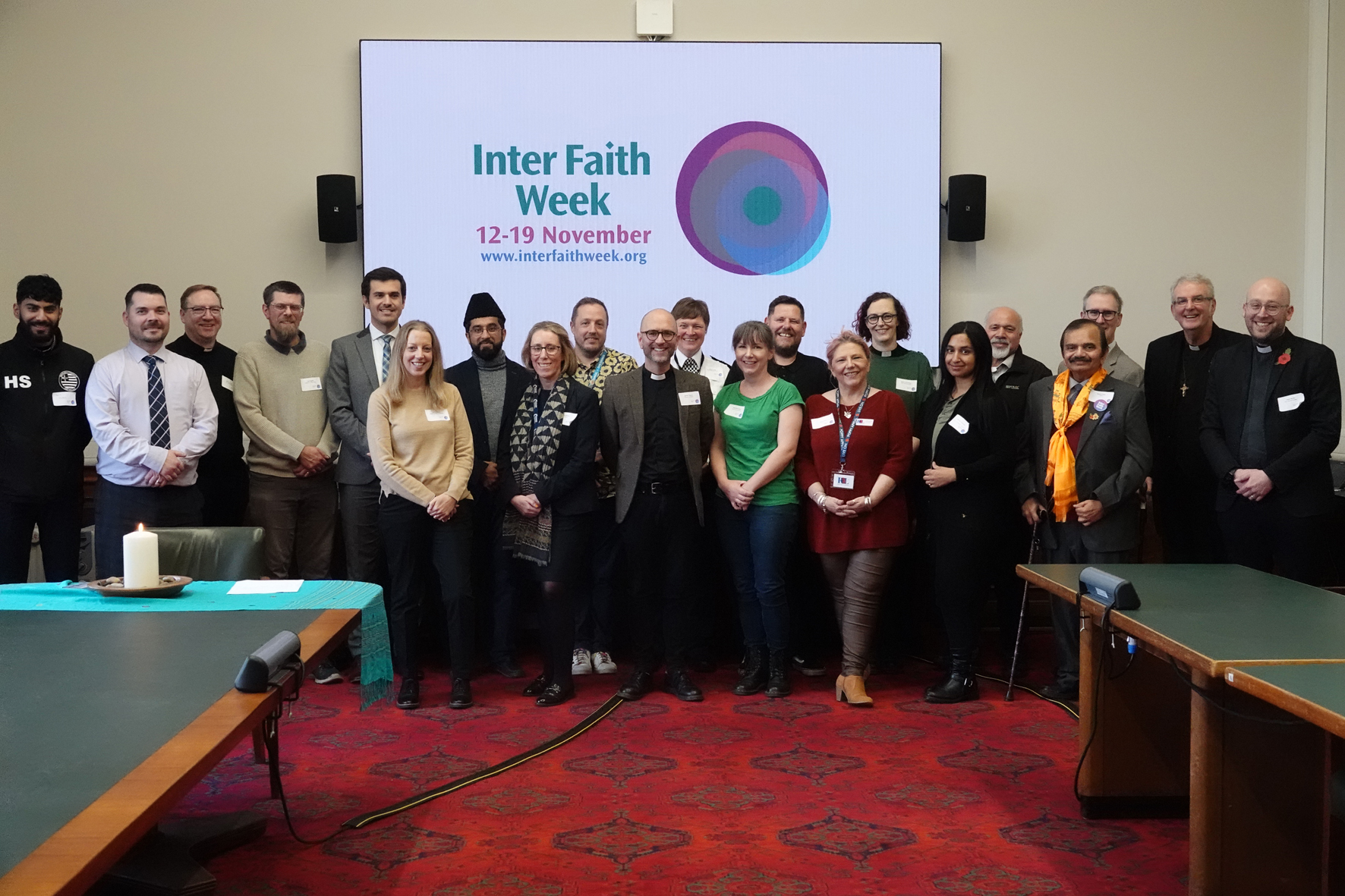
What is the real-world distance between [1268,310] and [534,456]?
2780mm

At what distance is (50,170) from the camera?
19.5 feet

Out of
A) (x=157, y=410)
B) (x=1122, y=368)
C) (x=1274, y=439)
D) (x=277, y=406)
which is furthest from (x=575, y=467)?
(x=1274, y=439)

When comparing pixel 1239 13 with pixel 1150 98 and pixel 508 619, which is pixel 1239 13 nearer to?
pixel 1150 98

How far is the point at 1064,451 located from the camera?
4180 mm

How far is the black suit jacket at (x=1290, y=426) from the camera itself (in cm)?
402

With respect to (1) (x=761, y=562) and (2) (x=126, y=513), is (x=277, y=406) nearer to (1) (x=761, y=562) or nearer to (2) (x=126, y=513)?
(2) (x=126, y=513)


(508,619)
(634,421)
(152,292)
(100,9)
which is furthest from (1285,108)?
(100,9)

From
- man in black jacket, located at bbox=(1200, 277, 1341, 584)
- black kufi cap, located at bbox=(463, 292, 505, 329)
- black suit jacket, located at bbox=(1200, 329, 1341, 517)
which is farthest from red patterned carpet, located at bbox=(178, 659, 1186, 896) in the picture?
black kufi cap, located at bbox=(463, 292, 505, 329)

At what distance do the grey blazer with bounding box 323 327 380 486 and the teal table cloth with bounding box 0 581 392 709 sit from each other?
1.72m

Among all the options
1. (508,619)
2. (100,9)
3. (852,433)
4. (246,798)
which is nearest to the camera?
(246,798)

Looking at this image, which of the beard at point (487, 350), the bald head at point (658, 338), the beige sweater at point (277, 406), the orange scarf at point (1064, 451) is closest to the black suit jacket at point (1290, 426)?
the orange scarf at point (1064, 451)

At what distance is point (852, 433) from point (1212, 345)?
166cm

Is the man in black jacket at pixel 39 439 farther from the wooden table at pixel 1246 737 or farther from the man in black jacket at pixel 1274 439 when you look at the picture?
the man in black jacket at pixel 1274 439

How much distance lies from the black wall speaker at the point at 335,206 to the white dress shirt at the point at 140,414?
1.56 m
